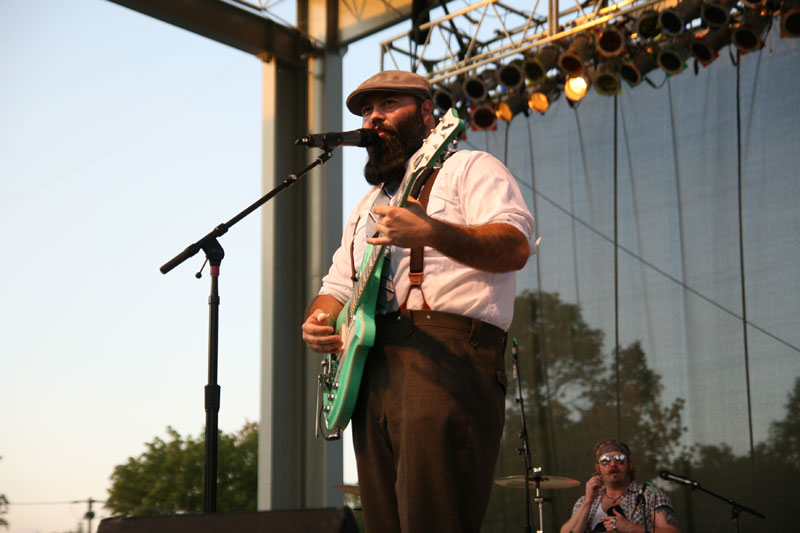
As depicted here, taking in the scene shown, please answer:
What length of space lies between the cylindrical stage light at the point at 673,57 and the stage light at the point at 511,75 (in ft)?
2.91

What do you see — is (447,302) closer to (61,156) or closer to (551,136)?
(551,136)

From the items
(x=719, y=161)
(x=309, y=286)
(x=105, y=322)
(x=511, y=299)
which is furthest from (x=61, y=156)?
A: (x=511, y=299)

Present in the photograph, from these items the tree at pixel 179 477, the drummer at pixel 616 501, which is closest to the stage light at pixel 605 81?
the drummer at pixel 616 501

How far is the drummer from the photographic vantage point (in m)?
4.62

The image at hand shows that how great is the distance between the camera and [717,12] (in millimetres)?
5242

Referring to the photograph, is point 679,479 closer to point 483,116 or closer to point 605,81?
point 605,81

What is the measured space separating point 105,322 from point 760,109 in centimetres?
454

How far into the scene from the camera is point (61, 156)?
6.51 metres

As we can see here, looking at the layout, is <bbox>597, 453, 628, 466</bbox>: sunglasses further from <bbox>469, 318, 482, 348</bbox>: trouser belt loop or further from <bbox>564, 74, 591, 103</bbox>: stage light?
<bbox>469, 318, 482, 348</bbox>: trouser belt loop

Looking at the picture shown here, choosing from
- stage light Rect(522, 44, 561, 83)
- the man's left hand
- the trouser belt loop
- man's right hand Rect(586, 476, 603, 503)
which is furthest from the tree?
the trouser belt loop

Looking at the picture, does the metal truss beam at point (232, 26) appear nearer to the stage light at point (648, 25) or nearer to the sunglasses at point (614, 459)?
the stage light at point (648, 25)

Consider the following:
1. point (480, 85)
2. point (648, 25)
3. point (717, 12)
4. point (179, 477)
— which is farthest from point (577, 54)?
point (179, 477)

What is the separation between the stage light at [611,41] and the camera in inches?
219

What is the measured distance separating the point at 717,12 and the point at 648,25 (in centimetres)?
39
